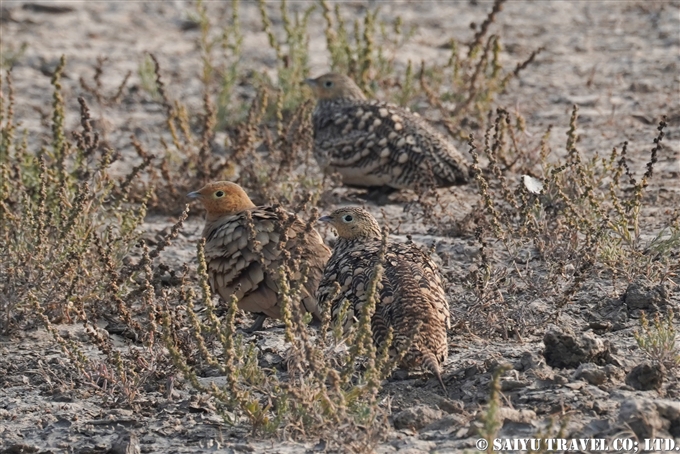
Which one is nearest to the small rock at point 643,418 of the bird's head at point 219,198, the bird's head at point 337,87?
the bird's head at point 219,198

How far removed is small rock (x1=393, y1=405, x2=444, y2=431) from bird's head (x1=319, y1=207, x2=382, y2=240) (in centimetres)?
138

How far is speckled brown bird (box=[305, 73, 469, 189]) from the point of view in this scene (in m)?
7.12

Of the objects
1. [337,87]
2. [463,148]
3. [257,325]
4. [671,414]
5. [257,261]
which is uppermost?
[337,87]

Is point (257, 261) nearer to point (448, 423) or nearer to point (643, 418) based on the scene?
point (448, 423)

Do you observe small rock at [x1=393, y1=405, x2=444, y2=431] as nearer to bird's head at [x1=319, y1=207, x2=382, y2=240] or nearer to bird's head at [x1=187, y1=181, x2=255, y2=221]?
bird's head at [x1=319, y1=207, x2=382, y2=240]

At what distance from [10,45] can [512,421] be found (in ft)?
23.8

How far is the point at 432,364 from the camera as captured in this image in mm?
4426

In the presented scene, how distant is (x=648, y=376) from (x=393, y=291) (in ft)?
3.49

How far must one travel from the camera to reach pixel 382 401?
4.35 m

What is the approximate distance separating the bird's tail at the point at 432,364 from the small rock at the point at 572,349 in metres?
0.47

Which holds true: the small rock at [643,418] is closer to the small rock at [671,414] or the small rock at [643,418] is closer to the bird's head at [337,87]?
the small rock at [671,414]

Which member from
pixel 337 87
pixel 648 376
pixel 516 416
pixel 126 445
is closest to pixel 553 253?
pixel 648 376

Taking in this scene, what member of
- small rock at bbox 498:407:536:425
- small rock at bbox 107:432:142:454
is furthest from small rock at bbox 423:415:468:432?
small rock at bbox 107:432:142:454

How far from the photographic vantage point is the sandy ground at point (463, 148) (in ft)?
13.9
